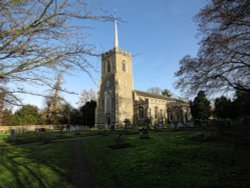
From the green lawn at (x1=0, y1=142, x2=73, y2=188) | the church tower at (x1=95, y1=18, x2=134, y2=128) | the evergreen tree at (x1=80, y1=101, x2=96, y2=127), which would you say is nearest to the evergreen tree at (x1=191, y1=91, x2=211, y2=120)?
the church tower at (x1=95, y1=18, x2=134, y2=128)

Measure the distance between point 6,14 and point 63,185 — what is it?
474 centimetres

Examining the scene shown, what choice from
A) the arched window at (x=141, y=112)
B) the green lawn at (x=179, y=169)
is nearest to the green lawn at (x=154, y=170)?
the green lawn at (x=179, y=169)

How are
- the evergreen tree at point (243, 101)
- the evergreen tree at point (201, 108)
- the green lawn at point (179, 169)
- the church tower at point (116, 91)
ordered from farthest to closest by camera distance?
the evergreen tree at point (201, 108), the church tower at point (116, 91), the evergreen tree at point (243, 101), the green lawn at point (179, 169)

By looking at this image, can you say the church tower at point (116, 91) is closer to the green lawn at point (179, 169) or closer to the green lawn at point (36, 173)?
the green lawn at point (36, 173)

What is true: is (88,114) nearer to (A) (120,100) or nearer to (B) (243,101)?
(A) (120,100)

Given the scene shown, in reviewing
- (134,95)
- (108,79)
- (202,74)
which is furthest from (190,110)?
(202,74)

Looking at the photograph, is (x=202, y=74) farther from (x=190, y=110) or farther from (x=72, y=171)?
(x=190, y=110)

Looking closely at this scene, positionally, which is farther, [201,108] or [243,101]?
[201,108]

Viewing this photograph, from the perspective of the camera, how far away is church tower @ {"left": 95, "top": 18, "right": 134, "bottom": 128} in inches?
1759

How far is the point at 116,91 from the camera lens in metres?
45.0

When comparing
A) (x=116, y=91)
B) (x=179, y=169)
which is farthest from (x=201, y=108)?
(x=179, y=169)

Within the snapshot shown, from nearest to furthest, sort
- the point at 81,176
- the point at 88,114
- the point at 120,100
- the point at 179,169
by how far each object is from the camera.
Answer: the point at 179,169
the point at 81,176
the point at 120,100
the point at 88,114

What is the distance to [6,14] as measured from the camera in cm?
331

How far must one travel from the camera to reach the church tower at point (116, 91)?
147 ft
